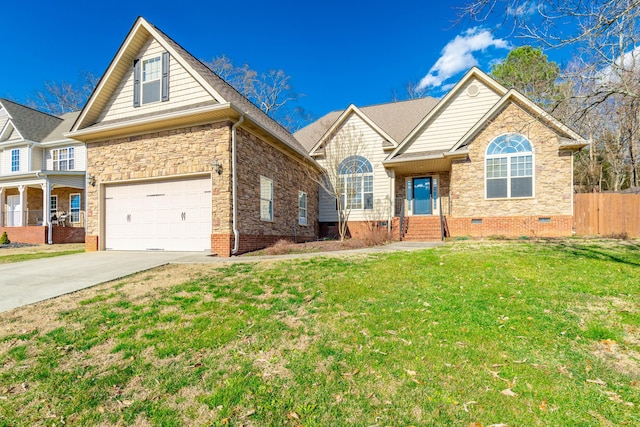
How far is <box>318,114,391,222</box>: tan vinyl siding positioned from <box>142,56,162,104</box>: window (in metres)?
8.09

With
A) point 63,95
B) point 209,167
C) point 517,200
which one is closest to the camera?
point 209,167

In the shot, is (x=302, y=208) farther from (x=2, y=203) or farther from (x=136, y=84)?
(x=2, y=203)

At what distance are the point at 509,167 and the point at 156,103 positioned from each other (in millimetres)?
13662

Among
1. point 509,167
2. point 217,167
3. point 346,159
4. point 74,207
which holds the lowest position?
point 74,207

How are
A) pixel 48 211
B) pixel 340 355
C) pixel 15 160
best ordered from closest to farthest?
pixel 340 355, pixel 48 211, pixel 15 160

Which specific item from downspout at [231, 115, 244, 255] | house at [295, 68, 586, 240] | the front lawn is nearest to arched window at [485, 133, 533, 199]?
house at [295, 68, 586, 240]

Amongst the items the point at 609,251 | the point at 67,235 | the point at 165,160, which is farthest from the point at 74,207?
the point at 609,251

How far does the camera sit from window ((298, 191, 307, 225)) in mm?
15117

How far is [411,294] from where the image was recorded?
5258 millimetres

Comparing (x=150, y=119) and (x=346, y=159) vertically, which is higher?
(x=150, y=119)

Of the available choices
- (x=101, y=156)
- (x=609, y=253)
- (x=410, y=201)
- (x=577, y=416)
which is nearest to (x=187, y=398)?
(x=577, y=416)

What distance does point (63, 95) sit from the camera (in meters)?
30.9

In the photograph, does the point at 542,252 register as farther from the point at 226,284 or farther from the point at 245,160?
the point at 245,160

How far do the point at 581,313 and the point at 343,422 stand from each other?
13.0ft
